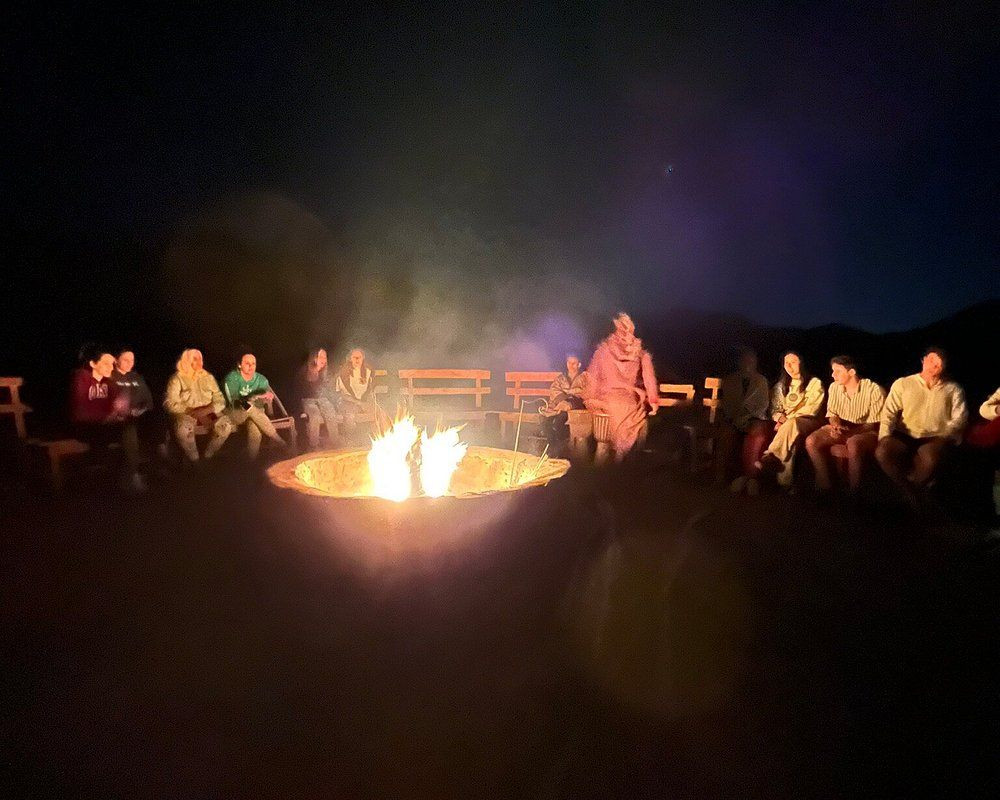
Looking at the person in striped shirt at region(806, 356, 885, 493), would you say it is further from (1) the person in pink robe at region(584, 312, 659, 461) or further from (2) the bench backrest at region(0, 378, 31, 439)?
(2) the bench backrest at region(0, 378, 31, 439)

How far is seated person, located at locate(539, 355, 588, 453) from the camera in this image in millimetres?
7453

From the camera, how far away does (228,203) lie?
516 inches

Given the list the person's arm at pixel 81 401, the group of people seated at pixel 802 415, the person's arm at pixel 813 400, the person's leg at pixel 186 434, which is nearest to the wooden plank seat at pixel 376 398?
the person's leg at pixel 186 434

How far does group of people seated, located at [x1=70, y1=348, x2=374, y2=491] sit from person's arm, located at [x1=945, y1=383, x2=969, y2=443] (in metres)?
6.14

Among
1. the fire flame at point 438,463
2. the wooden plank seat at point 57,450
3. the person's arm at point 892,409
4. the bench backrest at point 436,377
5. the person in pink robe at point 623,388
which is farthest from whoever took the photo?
the bench backrest at point 436,377

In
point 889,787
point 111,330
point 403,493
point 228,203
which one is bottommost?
point 889,787

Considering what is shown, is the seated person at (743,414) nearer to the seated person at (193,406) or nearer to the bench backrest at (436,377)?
the bench backrest at (436,377)

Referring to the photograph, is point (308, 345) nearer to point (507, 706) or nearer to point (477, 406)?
point (477, 406)

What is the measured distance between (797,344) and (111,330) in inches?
603

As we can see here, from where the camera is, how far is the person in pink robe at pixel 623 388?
22.6 feet

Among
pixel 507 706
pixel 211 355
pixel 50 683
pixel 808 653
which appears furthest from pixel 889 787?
pixel 211 355

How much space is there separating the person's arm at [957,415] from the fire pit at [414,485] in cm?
339

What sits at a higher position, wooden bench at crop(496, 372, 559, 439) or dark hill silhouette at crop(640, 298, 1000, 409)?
dark hill silhouette at crop(640, 298, 1000, 409)

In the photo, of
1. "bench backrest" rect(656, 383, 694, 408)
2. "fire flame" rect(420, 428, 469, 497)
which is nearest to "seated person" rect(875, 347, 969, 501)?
"bench backrest" rect(656, 383, 694, 408)
